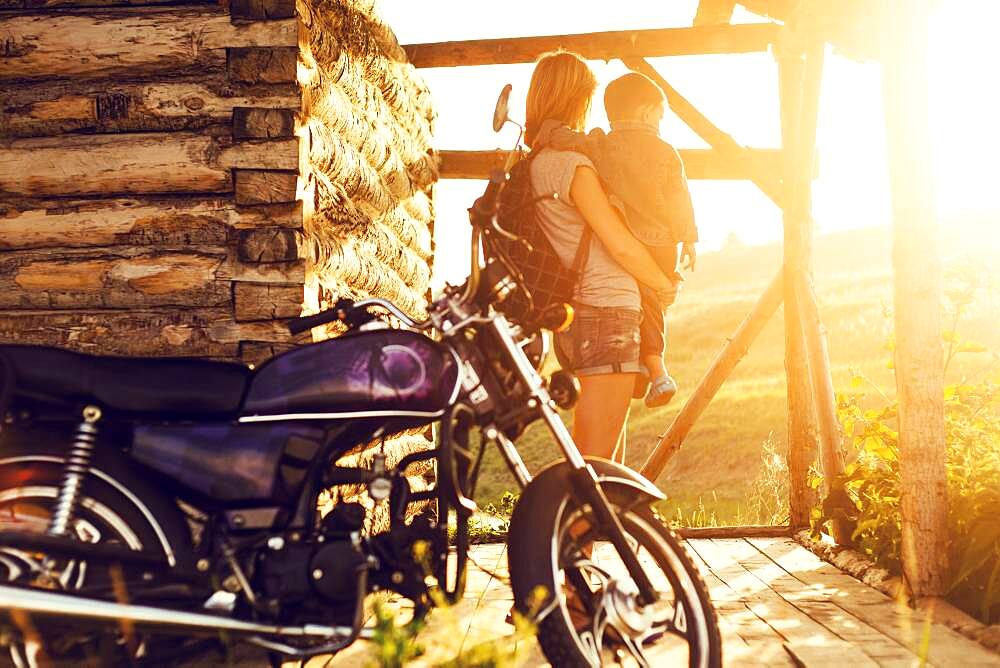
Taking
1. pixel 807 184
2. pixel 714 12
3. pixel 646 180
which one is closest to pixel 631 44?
pixel 714 12

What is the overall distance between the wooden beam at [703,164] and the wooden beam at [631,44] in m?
0.64

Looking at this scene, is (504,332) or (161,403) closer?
(161,403)

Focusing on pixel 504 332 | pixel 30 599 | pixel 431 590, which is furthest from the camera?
pixel 504 332

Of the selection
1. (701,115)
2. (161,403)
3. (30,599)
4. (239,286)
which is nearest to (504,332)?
(161,403)

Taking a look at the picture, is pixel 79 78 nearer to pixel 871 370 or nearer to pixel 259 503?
pixel 259 503

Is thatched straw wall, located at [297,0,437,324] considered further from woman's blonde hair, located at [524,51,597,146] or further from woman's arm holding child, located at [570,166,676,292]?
woman's arm holding child, located at [570,166,676,292]

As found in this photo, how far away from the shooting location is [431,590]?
2.61 meters

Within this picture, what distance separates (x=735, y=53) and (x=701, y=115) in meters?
0.47

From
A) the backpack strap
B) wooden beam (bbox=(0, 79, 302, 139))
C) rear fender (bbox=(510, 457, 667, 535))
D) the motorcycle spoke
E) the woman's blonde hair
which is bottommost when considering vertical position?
the motorcycle spoke

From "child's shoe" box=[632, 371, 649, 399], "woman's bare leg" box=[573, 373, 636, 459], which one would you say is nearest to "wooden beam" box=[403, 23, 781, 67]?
"child's shoe" box=[632, 371, 649, 399]

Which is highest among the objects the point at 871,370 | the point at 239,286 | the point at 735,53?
the point at 735,53

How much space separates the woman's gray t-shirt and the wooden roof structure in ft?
4.70

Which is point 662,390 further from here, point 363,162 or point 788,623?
point 363,162

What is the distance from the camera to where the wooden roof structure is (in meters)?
4.20
